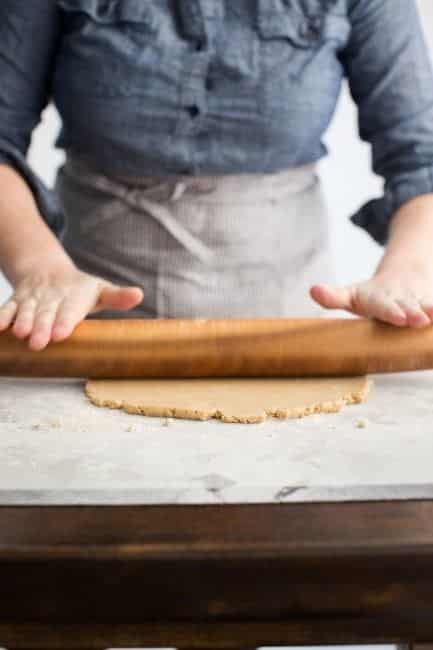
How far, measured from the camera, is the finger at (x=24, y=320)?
101cm

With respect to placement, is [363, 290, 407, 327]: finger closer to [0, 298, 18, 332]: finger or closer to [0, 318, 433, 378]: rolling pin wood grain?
[0, 318, 433, 378]: rolling pin wood grain

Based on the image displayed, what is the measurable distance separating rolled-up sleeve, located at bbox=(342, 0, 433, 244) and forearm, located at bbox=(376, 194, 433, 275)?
0.03 meters

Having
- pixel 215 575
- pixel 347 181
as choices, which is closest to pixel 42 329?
pixel 215 575

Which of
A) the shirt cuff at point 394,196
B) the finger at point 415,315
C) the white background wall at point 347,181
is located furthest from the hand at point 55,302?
the white background wall at point 347,181

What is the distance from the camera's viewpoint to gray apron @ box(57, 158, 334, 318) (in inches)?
54.9

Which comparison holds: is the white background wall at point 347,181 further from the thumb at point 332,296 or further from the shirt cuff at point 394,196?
the thumb at point 332,296

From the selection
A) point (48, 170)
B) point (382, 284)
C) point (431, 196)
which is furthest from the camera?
point (48, 170)

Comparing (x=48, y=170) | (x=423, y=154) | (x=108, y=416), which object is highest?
(x=423, y=154)

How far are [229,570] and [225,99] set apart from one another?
828 mm

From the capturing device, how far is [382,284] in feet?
3.64

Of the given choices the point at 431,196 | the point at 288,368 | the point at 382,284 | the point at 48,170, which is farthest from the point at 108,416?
the point at 48,170

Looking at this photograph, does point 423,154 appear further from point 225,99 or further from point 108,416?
point 108,416

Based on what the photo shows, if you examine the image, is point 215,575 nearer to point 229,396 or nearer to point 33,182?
point 229,396

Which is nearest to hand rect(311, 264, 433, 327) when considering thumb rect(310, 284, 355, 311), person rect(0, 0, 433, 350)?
thumb rect(310, 284, 355, 311)
